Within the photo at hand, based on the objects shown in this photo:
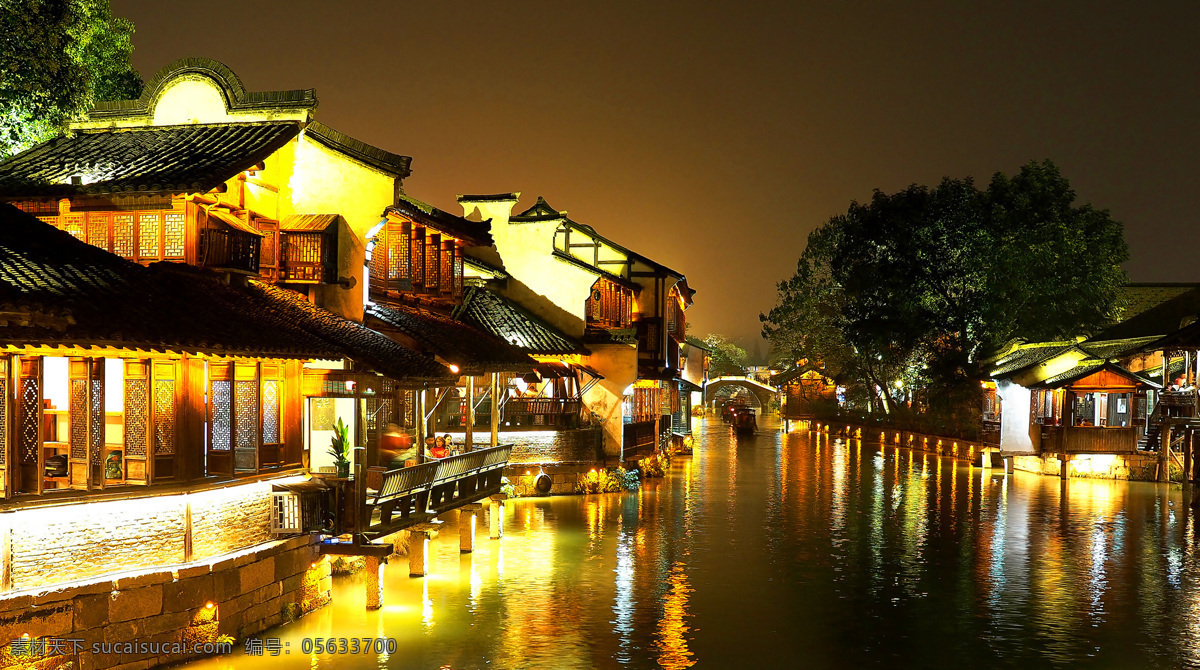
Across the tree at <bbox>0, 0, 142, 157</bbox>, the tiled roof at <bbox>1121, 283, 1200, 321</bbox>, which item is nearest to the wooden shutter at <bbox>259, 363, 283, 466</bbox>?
the tree at <bbox>0, 0, 142, 157</bbox>

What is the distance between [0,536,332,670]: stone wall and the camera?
42.4ft

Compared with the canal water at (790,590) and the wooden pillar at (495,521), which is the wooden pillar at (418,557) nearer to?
the canal water at (790,590)

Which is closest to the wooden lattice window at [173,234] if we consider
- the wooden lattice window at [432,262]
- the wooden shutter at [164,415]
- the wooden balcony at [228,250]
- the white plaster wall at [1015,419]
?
the wooden balcony at [228,250]

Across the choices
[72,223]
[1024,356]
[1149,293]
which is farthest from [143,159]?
[1149,293]

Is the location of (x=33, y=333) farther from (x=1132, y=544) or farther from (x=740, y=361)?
(x=740, y=361)

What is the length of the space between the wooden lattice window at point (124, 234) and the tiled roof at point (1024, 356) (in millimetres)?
40667

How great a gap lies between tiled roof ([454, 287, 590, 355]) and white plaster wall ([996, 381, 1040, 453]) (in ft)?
74.5

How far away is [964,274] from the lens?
6000 centimetres

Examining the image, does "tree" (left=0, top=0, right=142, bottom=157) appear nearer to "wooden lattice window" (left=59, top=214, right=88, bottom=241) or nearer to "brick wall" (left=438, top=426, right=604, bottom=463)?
"wooden lattice window" (left=59, top=214, right=88, bottom=241)

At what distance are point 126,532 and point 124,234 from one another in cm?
597

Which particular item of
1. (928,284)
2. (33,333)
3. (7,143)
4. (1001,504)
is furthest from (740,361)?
(33,333)

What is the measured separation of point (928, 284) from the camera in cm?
6162

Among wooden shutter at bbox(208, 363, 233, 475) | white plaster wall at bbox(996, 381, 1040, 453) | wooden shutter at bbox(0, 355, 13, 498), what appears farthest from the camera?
white plaster wall at bbox(996, 381, 1040, 453)

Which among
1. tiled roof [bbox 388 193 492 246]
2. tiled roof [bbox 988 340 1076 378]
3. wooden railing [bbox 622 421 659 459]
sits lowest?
wooden railing [bbox 622 421 659 459]
